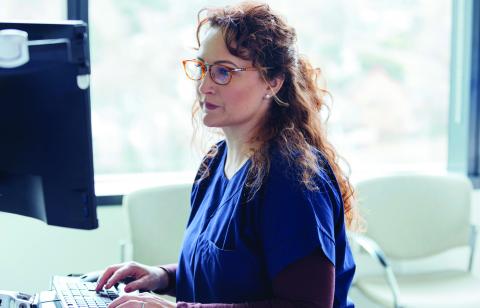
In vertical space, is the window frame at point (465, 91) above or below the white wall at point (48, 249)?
above

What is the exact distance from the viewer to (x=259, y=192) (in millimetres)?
1427

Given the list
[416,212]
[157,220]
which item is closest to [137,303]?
[157,220]

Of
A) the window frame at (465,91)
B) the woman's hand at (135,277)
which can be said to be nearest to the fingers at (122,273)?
the woman's hand at (135,277)

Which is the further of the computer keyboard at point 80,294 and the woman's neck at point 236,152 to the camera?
the woman's neck at point 236,152

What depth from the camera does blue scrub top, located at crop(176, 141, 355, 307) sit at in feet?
4.46

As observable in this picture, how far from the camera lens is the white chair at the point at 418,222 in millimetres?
2926

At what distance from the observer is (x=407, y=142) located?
3.45 meters

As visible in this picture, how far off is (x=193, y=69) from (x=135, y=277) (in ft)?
1.69

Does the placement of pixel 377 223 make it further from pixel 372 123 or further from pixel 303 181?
pixel 303 181

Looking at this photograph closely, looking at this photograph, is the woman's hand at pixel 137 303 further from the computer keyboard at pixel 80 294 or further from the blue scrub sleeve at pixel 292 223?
the blue scrub sleeve at pixel 292 223

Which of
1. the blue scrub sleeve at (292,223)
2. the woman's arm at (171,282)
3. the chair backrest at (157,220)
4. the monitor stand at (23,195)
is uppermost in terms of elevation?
the monitor stand at (23,195)

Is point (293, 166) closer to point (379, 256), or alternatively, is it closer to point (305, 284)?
point (305, 284)

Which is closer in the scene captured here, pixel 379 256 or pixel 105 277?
pixel 105 277

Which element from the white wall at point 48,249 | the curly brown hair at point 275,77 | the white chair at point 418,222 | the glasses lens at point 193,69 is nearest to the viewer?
the curly brown hair at point 275,77
